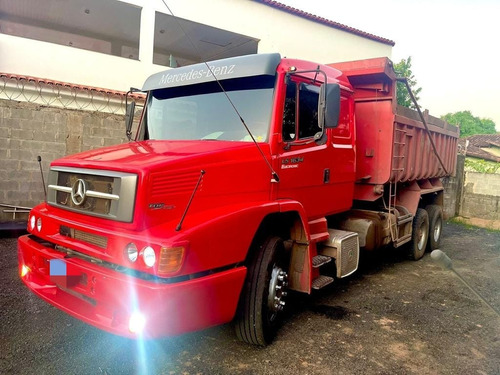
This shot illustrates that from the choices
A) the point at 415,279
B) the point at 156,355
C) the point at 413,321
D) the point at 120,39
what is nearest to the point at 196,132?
the point at 156,355

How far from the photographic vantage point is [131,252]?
8.98 ft

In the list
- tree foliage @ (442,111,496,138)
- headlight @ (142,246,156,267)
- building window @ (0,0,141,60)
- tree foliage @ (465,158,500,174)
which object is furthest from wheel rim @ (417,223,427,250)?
tree foliage @ (442,111,496,138)

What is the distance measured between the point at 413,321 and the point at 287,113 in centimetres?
256

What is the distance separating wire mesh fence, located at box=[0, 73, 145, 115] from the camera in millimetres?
7844

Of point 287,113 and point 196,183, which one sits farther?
point 287,113

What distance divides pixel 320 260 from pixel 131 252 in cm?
213

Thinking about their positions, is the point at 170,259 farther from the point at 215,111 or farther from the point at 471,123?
the point at 471,123

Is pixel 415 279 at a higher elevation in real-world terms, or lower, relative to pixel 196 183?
lower

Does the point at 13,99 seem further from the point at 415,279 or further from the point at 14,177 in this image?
the point at 415,279

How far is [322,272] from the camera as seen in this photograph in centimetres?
469

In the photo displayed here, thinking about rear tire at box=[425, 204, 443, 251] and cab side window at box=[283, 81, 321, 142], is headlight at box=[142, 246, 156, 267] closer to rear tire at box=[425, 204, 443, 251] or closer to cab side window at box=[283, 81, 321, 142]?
cab side window at box=[283, 81, 321, 142]

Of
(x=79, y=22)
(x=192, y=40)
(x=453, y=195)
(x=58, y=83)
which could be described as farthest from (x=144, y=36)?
(x=453, y=195)

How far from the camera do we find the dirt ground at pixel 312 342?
10.3ft

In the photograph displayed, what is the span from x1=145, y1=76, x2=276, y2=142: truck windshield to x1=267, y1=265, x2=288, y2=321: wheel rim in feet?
3.93
